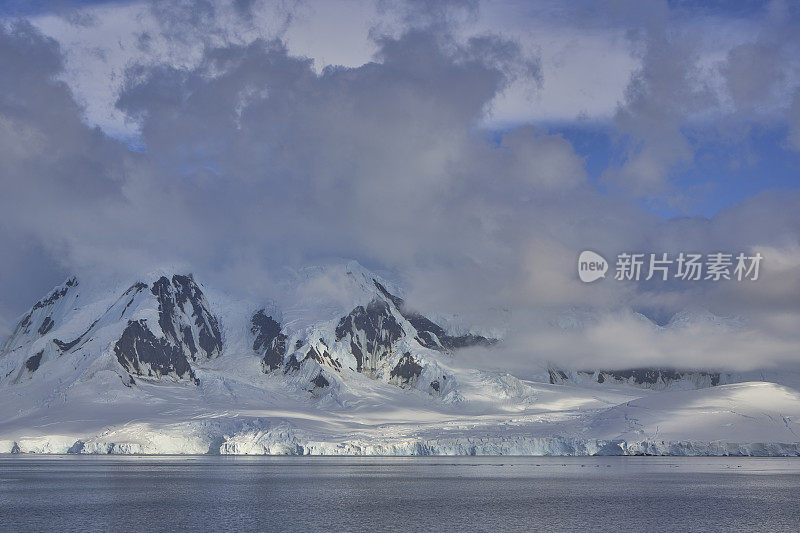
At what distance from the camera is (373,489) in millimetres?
117688

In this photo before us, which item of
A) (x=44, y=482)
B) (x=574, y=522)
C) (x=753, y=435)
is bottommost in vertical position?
(x=44, y=482)

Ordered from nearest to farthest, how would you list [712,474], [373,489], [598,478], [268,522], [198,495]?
[268,522] → [198,495] → [373,489] → [598,478] → [712,474]

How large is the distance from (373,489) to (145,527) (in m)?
46.3

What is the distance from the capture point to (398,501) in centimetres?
10056

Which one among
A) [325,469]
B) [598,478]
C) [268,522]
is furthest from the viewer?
[325,469]

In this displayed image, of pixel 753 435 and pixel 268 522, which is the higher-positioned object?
pixel 753 435

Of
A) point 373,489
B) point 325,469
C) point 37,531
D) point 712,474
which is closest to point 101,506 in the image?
point 37,531

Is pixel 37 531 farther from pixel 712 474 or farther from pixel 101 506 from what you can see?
pixel 712 474

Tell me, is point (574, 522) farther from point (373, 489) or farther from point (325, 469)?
point (325, 469)

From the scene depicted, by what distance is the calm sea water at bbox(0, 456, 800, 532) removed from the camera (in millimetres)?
78625

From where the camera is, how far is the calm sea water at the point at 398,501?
78625mm

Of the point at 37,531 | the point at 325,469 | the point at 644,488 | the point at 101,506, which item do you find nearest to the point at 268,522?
the point at 37,531

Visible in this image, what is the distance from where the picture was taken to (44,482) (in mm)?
131625

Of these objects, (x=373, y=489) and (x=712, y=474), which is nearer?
(x=373, y=489)
